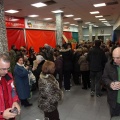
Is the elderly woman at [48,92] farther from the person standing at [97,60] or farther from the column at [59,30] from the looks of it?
the column at [59,30]

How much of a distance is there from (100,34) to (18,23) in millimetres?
16734

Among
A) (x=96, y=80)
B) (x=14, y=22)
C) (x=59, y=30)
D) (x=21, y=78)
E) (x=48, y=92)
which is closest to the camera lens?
(x=48, y=92)

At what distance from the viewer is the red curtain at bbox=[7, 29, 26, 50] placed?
9844 mm

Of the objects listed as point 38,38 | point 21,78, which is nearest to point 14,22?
point 38,38

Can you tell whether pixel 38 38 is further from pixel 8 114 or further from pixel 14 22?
pixel 8 114

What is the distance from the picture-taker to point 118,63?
242 centimetres

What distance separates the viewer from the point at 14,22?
33.4 ft

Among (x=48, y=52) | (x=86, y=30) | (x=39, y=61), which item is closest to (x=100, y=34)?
→ (x=86, y=30)

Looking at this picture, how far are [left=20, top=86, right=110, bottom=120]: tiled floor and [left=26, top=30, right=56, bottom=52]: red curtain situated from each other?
697 centimetres

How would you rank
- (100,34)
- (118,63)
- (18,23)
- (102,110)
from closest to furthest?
1. (118,63)
2. (102,110)
3. (18,23)
4. (100,34)

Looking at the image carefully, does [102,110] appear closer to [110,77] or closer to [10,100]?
[110,77]

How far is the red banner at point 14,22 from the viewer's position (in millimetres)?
9592

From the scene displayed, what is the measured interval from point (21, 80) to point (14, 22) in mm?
6905

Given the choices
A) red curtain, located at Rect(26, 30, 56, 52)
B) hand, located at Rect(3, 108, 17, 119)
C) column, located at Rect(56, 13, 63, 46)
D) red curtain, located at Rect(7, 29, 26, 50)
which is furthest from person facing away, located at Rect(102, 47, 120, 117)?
red curtain, located at Rect(26, 30, 56, 52)
